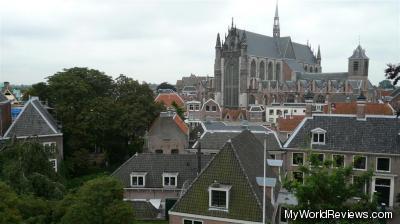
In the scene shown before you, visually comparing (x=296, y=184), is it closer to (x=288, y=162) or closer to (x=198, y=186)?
(x=198, y=186)

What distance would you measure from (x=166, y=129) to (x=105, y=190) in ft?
92.5

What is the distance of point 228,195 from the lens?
19.7 meters

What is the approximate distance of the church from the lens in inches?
4515

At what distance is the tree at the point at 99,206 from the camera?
19.6 meters

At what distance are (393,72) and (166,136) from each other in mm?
35612

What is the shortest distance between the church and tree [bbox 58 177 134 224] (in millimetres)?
94192

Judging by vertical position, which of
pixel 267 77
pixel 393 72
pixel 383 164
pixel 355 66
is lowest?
pixel 383 164

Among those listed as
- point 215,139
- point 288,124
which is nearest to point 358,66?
point 288,124

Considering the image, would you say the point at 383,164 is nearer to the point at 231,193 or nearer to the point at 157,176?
the point at 231,193

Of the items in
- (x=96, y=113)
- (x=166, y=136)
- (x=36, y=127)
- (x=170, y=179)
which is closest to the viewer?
(x=170, y=179)

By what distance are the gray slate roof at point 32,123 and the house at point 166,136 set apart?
1206cm

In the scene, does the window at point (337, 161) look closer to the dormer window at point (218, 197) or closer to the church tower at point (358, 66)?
the dormer window at point (218, 197)

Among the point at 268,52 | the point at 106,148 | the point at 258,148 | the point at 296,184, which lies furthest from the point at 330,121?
the point at 268,52

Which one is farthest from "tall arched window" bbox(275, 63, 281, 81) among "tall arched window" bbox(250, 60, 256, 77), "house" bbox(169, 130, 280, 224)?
"house" bbox(169, 130, 280, 224)
